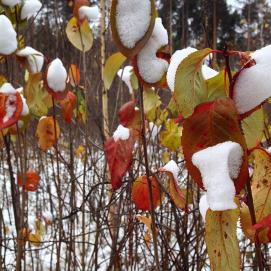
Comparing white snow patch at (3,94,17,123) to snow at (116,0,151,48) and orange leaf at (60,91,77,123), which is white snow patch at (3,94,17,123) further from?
snow at (116,0,151,48)

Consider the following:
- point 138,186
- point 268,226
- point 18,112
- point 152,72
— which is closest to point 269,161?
point 268,226

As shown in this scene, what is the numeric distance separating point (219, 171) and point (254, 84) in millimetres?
86

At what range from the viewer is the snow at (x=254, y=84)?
0.38 meters

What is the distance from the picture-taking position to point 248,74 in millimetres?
394

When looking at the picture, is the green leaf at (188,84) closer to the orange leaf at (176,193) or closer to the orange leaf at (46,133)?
the orange leaf at (176,193)

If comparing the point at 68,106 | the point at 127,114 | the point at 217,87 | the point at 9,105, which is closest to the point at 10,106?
the point at 9,105

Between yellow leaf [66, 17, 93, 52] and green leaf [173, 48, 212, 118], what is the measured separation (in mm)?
920

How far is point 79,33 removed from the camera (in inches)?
51.3

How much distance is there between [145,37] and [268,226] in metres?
0.25

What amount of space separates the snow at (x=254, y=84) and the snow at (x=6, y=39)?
632 mm

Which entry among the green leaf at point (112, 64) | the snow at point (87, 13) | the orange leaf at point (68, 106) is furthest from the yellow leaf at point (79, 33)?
the green leaf at point (112, 64)

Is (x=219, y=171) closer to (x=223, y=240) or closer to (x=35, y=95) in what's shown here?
(x=223, y=240)

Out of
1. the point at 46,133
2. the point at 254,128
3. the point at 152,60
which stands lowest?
the point at 254,128

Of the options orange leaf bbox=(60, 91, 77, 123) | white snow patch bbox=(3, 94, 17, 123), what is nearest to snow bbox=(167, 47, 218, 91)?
white snow patch bbox=(3, 94, 17, 123)
